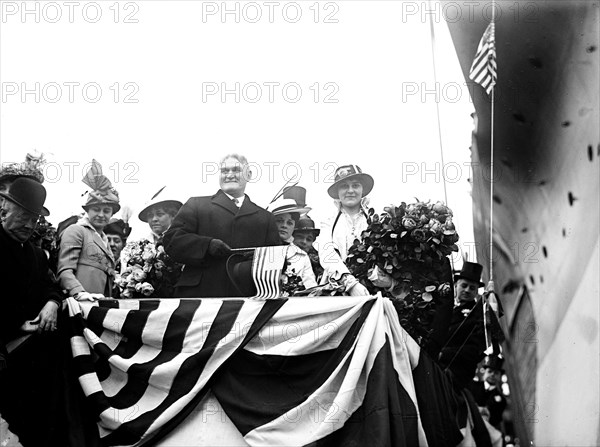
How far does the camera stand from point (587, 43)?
355 inches

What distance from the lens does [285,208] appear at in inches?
305

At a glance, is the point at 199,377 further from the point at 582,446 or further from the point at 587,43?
the point at 587,43

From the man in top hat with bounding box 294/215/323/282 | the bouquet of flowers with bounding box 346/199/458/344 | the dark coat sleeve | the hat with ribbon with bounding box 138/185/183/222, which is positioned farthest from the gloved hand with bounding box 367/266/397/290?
the hat with ribbon with bounding box 138/185/183/222

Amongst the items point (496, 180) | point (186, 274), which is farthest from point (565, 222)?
point (186, 274)

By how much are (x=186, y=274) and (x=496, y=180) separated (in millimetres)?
3553

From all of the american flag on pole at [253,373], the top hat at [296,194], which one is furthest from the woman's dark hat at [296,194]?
the american flag on pole at [253,373]

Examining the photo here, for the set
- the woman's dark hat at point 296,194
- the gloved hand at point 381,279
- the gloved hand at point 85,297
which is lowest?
the gloved hand at point 85,297

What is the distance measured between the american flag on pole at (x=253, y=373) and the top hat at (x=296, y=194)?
202 centimetres

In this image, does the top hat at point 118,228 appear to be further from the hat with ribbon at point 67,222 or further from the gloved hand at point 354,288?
the gloved hand at point 354,288

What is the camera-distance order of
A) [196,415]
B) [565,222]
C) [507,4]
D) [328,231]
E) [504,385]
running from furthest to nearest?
[507,4]
[565,222]
[328,231]
[504,385]
[196,415]

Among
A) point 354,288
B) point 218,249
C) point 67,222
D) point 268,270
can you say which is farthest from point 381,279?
point 67,222

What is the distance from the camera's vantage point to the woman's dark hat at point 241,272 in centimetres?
677

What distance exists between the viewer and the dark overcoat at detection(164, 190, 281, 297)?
6.96m

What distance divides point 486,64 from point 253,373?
3.70 m
